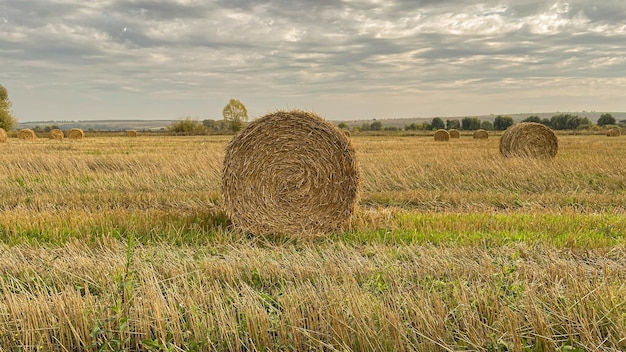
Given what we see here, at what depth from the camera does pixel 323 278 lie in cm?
502

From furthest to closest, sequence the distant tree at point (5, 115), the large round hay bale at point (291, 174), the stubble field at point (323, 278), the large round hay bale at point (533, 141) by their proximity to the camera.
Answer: the distant tree at point (5, 115) → the large round hay bale at point (533, 141) → the large round hay bale at point (291, 174) → the stubble field at point (323, 278)

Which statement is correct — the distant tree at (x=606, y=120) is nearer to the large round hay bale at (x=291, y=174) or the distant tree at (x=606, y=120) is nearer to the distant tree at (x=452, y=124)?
the distant tree at (x=452, y=124)

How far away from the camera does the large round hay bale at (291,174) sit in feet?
27.7

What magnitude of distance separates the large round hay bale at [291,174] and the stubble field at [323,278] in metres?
0.40

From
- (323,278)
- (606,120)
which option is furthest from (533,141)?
(606,120)

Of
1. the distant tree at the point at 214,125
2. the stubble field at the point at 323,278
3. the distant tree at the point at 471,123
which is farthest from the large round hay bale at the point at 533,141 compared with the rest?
the distant tree at the point at 214,125

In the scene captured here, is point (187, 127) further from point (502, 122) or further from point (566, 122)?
point (566, 122)

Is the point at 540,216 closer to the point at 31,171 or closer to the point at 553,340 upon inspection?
the point at 553,340

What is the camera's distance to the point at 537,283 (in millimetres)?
5020

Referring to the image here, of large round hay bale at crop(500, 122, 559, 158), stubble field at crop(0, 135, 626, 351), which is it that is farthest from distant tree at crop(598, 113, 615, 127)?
stubble field at crop(0, 135, 626, 351)

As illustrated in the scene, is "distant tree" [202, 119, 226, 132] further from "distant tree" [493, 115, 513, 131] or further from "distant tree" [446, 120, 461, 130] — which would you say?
"distant tree" [493, 115, 513, 131]

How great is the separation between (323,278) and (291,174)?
386cm

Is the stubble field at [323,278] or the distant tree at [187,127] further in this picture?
the distant tree at [187,127]

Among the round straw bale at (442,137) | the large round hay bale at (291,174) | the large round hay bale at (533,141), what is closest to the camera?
the large round hay bale at (291,174)
